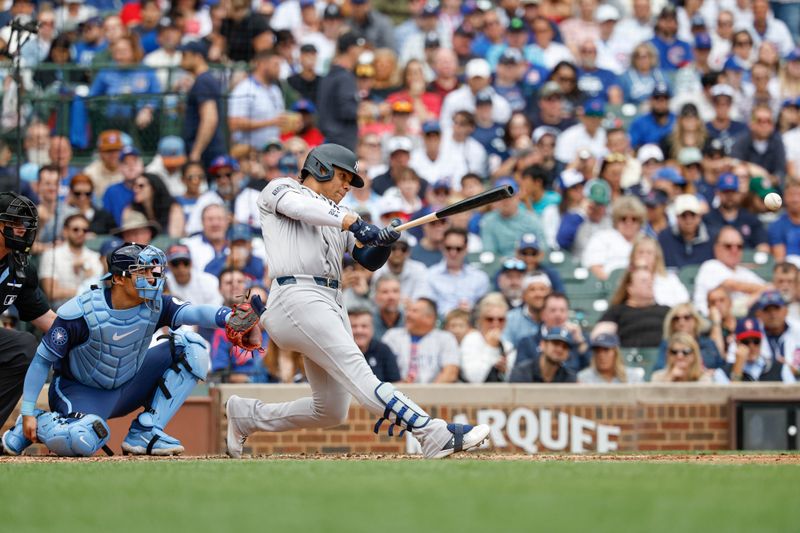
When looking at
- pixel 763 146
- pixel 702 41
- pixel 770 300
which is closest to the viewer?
pixel 770 300

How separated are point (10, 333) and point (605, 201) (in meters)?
6.36

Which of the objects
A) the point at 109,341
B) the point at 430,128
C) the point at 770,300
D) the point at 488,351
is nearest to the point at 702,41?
the point at 430,128

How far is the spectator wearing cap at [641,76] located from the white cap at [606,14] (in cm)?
65

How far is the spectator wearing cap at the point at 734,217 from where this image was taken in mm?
13625

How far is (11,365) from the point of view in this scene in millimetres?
8539

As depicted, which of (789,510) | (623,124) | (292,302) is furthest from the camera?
(623,124)

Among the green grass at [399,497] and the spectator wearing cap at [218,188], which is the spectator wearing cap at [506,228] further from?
the green grass at [399,497]

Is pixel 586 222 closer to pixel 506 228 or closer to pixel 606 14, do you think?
pixel 506 228

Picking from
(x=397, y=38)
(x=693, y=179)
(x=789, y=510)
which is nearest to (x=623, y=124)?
(x=693, y=179)

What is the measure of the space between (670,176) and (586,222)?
114 cm

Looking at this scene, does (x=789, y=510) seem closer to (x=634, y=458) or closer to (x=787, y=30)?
(x=634, y=458)

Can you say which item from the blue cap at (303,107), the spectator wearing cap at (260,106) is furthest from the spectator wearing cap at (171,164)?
the blue cap at (303,107)

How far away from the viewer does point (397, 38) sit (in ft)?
54.3

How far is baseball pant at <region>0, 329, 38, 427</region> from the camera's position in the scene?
8516 millimetres
